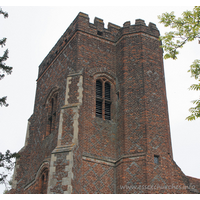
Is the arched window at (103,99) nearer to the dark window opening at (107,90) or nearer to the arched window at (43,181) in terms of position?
the dark window opening at (107,90)

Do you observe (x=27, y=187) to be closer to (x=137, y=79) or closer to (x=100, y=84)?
(x=100, y=84)

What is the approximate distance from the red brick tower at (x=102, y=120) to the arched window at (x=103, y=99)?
0.17ft

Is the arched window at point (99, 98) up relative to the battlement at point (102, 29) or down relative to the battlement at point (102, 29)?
down

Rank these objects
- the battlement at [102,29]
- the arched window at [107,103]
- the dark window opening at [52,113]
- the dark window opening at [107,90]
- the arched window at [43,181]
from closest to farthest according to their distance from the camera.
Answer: the arched window at [43,181] → the arched window at [107,103] → the dark window opening at [107,90] → the dark window opening at [52,113] → the battlement at [102,29]

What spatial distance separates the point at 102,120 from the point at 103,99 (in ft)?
4.13

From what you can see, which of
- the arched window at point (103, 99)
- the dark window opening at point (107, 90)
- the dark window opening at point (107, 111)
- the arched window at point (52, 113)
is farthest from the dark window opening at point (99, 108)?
the arched window at point (52, 113)

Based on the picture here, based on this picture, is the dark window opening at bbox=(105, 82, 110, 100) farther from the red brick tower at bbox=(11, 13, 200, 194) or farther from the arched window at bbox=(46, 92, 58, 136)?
the arched window at bbox=(46, 92, 58, 136)

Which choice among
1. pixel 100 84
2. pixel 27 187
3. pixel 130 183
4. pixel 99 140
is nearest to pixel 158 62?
pixel 100 84

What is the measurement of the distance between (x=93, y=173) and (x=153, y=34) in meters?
8.63

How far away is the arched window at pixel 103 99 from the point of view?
19422 millimetres

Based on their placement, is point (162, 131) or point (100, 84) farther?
point (100, 84)

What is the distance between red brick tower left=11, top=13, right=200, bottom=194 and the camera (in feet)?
54.4

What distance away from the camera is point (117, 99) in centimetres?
1984

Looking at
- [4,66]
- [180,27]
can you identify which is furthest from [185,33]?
[4,66]
